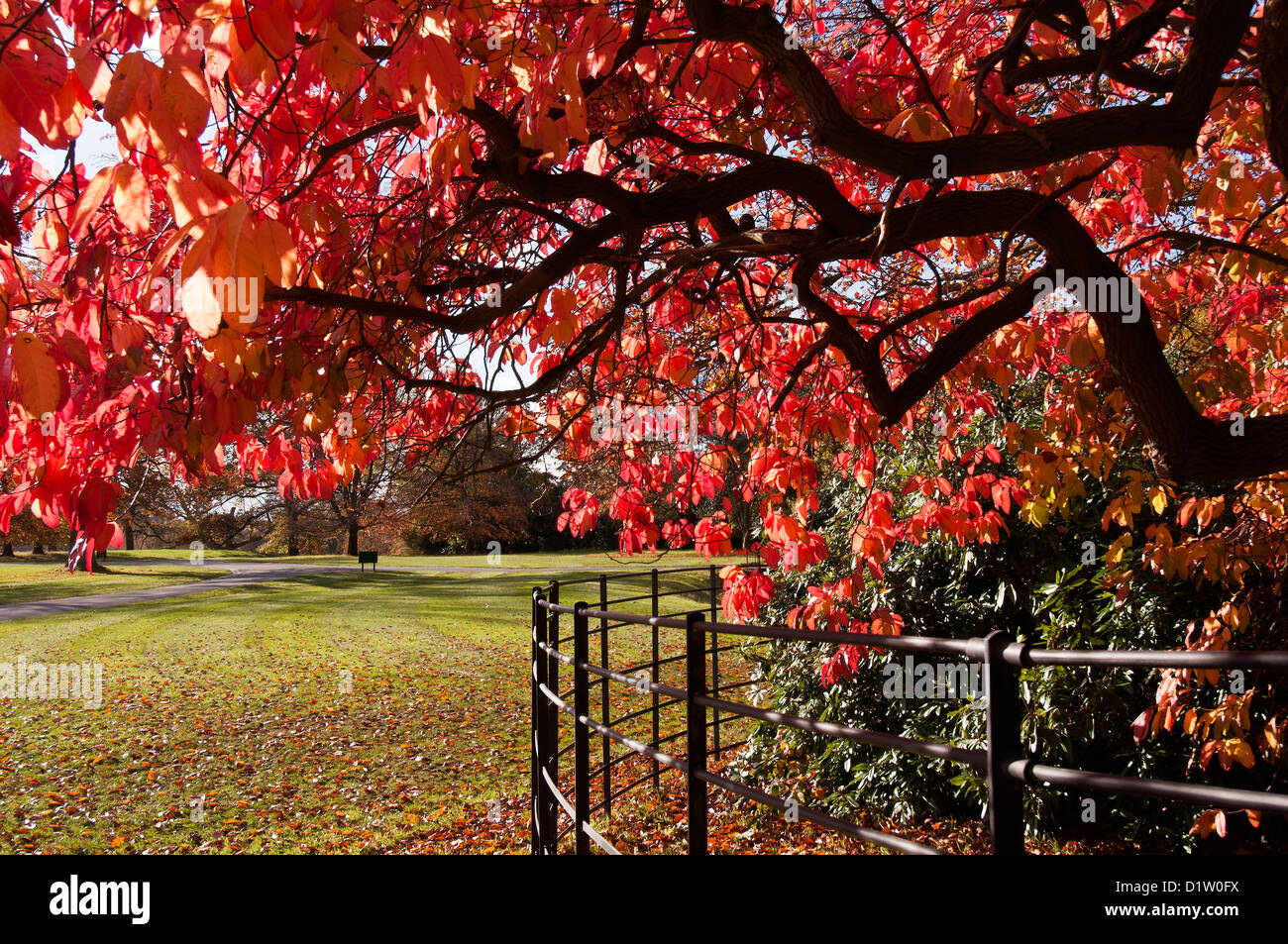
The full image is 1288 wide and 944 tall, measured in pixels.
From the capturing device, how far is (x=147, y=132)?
162 centimetres

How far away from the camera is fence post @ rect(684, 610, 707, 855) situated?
2.70m

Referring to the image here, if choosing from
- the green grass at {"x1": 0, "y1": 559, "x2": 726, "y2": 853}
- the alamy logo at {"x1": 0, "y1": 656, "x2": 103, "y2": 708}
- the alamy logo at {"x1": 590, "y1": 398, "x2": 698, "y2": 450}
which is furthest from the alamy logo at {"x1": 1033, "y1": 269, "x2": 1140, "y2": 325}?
the alamy logo at {"x1": 0, "y1": 656, "x2": 103, "y2": 708}

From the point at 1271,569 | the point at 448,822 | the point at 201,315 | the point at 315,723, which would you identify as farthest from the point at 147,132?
the point at 315,723

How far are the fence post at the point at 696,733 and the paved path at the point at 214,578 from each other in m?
18.1

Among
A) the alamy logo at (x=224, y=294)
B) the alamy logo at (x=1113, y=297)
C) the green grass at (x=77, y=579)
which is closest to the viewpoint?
the alamy logo at (x=224, y=294)

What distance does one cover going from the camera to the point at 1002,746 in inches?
66.2

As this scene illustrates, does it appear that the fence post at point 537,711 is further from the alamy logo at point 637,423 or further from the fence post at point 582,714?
the alamy logo at point 637,423

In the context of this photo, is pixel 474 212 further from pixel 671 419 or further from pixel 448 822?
pixel 448 822

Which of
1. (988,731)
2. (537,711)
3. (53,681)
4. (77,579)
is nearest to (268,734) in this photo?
(53,681)

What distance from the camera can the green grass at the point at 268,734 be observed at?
668 cm

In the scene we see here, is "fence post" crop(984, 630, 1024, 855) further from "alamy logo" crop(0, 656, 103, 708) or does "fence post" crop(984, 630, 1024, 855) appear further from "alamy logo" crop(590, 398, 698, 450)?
"alamy logo" crop(0, 656, 103, 708)

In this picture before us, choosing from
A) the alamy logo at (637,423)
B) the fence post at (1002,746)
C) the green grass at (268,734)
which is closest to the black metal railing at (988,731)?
the fence post at (1002,746)
